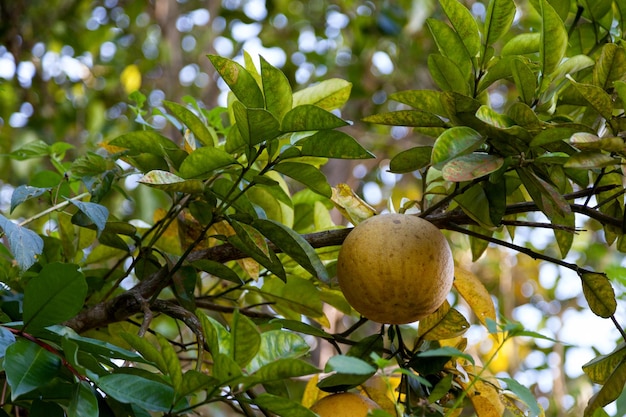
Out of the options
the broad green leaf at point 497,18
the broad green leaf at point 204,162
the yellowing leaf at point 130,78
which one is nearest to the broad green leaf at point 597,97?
the broad green leaf at point 497,18

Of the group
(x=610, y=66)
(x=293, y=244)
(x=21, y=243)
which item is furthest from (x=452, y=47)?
(x=21, y=243)

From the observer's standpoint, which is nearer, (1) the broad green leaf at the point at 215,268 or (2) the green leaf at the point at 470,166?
(2) the green leaf at the point at 470,166

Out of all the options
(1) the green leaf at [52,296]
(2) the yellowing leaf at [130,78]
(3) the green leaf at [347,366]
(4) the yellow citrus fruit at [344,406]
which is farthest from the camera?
(2) the yellowing leaf at [130,78]

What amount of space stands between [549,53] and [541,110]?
6 centimetres

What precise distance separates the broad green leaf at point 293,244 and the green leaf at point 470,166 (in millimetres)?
165

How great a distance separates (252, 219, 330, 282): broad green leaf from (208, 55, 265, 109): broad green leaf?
0.40 feet

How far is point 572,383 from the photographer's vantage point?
103 inches

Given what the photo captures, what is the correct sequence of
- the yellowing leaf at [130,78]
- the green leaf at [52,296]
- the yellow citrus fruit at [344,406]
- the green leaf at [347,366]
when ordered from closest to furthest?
the green leaf at [347,366]
the green leaf at [52,296]
the yellow citrus fruit at [344,406]
the yellowing leaf at [130,78]

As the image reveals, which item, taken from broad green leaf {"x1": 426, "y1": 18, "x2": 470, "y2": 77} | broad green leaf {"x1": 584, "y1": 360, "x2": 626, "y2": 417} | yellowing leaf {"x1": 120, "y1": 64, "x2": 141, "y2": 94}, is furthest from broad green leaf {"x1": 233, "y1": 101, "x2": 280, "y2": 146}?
yellowing leaf {"x1": 120, "y1": 64, "x2": 141, "y2": 94}

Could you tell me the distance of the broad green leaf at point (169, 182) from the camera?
69cm

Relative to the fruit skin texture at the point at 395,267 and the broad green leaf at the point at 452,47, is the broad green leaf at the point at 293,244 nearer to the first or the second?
the fruit skin texture at the point at 395,267

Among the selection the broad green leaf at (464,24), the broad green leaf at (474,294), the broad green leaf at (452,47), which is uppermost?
the broad green leaf at (464,24)

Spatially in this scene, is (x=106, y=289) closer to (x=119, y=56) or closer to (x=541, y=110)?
(x=541, y=110)

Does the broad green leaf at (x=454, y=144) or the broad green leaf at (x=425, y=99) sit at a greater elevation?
the broad green leaf at (x=454, y=144)
